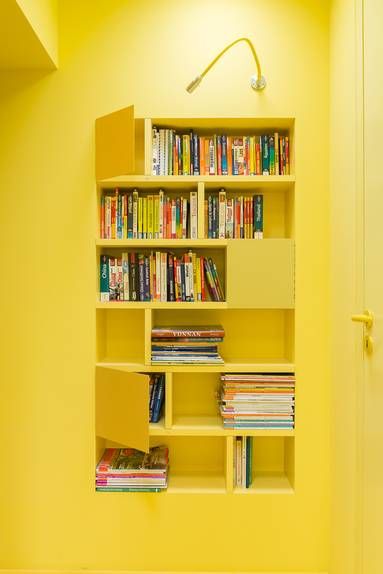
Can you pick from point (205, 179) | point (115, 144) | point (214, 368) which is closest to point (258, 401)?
point (214, 368)

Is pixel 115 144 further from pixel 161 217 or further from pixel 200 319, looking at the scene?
pixel 200 319

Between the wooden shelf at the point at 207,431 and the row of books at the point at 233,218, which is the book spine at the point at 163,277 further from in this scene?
the wooden shelf at the point at 207,431

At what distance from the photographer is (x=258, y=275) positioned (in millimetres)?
1815

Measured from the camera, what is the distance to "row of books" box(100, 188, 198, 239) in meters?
1.88

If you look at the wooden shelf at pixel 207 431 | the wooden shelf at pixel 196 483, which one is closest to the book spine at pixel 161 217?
the wooden shelf at pixel 207 431

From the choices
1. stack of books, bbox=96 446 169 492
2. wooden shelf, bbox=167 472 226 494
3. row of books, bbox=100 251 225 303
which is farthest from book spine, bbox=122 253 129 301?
wooden shelf, bbox=167 472 226 494

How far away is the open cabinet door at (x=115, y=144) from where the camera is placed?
1756mm

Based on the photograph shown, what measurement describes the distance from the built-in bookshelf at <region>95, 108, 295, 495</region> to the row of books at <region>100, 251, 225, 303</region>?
0.04 meters
